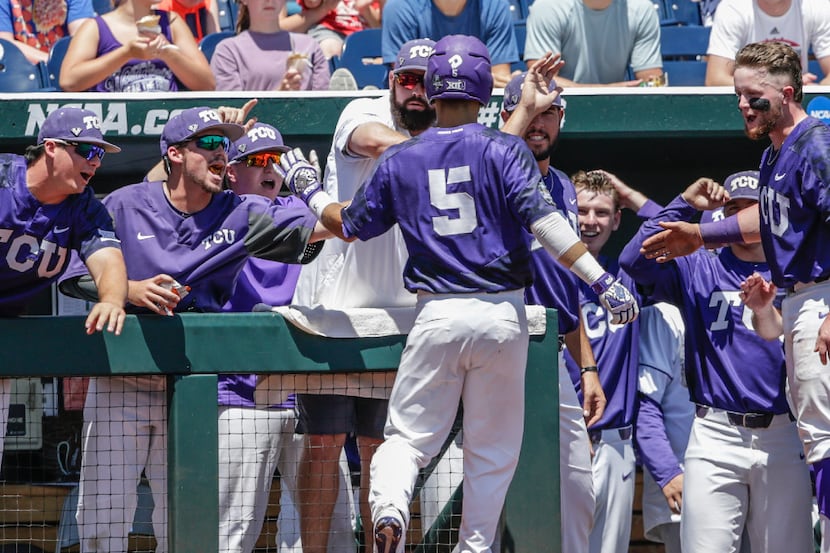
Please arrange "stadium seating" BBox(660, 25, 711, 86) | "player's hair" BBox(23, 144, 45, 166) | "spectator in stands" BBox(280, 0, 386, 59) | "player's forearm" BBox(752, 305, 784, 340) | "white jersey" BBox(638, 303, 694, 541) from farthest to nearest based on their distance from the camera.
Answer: "stadium seating" BBox(660, 25, 711, 86), "spectator in stands" BBox(280, 0, 386, 59), "white jersey" BBox(638, 303, 694, 541), "player's forearm" BBox(752, 305, 784, 340), "player's hair" BBox(23, 144, 45, 166)

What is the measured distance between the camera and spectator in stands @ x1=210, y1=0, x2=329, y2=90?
6383 millimetres

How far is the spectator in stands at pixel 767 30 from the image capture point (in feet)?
21.5

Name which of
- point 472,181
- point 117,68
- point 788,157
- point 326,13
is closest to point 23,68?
point 117,68

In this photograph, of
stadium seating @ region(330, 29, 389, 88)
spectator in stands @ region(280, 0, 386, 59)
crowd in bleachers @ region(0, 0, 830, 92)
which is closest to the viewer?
crowd in bleachers @ region(0, 0, 830, 92)

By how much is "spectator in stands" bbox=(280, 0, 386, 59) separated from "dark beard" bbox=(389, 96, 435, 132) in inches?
102

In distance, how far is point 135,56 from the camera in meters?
5.97

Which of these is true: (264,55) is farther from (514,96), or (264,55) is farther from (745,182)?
(745,182)

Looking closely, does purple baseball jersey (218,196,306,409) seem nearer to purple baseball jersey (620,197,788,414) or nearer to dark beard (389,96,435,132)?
dark beard (389,96,435,132)

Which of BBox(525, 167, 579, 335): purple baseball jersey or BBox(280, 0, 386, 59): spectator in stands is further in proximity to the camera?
BBox(280, 0, 386, 59): spectator in stands

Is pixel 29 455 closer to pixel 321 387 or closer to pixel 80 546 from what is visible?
pixel 80 546

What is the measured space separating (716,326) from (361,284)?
139 centimetres

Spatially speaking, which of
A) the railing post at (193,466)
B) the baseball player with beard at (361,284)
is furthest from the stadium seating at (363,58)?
the railing post at (193,466)

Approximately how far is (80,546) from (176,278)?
95cm

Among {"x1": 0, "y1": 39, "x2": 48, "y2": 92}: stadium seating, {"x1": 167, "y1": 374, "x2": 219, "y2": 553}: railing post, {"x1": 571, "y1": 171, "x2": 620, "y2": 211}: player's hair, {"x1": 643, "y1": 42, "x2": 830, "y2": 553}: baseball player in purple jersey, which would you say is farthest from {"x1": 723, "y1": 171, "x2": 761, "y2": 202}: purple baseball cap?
{"x1": 0, "y1": 39, "x2": 48, "y2": 92}: stadium seating
